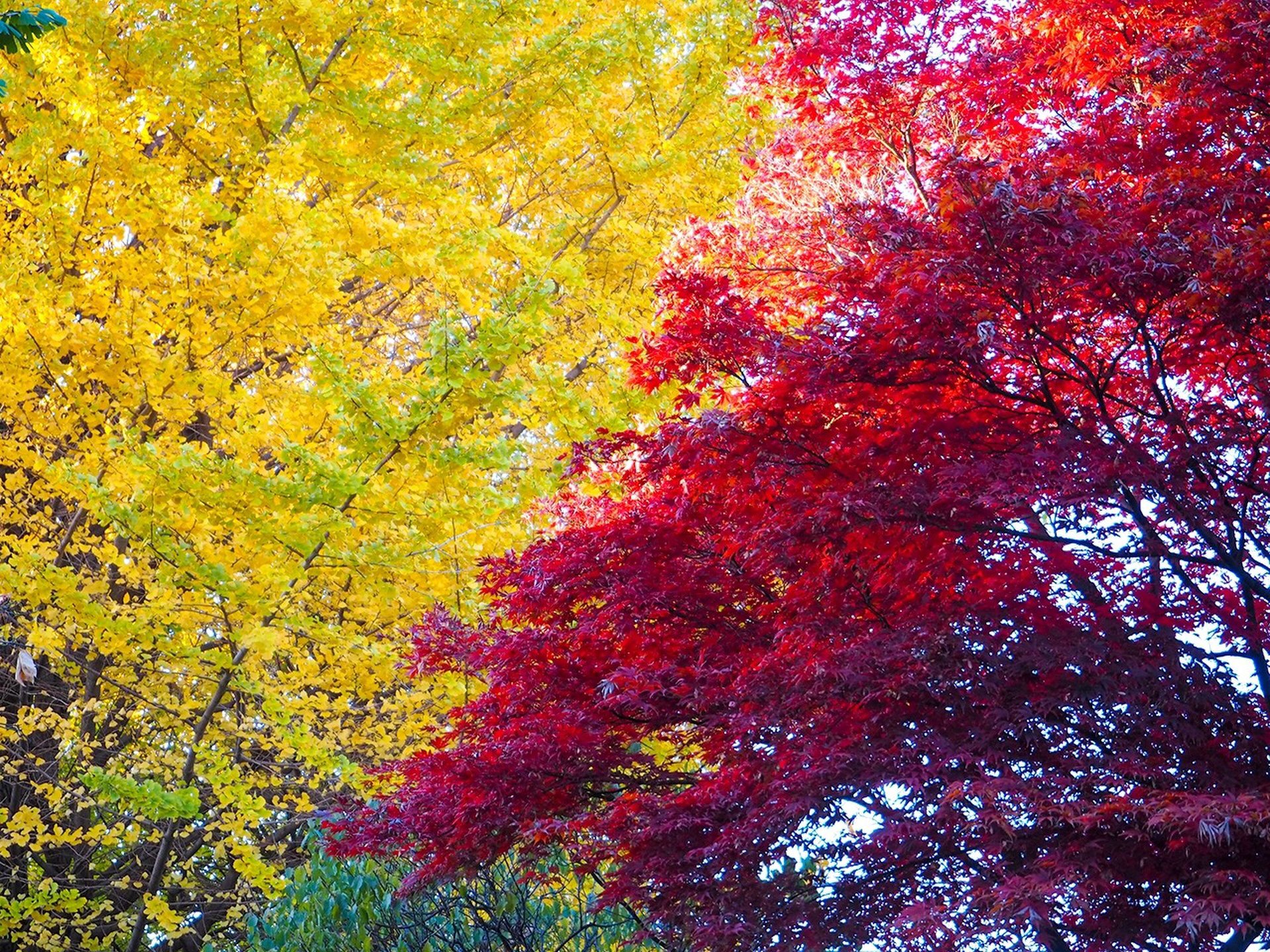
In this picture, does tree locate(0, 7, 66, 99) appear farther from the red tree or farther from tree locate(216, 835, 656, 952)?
tree locate(216, 835, 656, 952)

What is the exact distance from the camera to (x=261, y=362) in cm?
750

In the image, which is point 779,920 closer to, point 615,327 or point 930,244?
point 930,244

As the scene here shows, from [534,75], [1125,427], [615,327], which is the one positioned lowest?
[1125,427]

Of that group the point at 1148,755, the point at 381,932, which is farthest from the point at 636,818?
the point at 381,932

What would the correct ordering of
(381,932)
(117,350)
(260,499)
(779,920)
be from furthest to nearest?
1. (381,932)
2. (117,350)
3. (260,499)
4. (779,920)

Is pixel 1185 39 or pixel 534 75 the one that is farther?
pixel 534 75

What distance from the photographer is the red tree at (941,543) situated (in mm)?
3670

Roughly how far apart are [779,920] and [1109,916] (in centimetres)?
111

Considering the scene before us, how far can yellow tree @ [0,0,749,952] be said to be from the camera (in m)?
5.80

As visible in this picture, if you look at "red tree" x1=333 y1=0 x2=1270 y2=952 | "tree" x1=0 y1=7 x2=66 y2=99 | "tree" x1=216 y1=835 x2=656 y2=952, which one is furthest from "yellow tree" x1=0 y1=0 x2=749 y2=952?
"red tree" x1=333 y1=0 x2=1270 y2=952

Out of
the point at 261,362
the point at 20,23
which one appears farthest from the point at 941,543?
the point at 261,362

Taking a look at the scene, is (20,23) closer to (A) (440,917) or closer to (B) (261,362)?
(B) (261,362)

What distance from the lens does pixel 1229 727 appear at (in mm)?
3793

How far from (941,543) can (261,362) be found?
496cm
